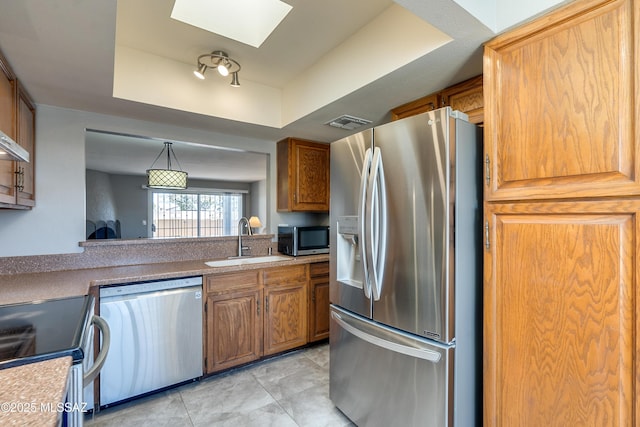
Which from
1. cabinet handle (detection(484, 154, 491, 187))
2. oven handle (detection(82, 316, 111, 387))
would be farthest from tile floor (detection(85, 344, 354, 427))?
cabinet handle (detection(484, 154, 491, 187))

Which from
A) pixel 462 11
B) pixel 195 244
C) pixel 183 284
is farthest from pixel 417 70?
pixel 195 244

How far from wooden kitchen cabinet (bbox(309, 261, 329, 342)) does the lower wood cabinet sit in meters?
0.06

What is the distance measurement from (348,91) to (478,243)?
1294 mm

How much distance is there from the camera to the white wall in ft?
7.04

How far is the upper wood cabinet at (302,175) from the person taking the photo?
3.18 meters

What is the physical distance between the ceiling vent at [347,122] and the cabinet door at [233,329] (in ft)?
5.39

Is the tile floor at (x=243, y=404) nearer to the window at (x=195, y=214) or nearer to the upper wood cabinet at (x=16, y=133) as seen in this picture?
the upper wood cabinet at (x=16, y=133)

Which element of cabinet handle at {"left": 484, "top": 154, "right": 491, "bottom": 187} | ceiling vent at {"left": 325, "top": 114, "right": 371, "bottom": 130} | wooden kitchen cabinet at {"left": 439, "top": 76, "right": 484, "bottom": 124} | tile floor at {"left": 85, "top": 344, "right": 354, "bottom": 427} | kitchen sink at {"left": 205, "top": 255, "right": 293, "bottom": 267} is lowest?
tile floor at {"left": 85, "top": 344, "right": 354, "bottom": 427}

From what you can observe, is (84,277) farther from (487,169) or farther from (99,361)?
(487,169)

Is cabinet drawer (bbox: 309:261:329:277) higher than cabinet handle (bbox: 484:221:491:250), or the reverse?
cabinet handle (bbox: 484:221:491:250)

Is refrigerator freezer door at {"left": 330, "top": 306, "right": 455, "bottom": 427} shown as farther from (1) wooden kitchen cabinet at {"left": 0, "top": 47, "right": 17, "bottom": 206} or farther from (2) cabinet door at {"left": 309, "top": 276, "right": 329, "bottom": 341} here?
(1) wooden kitchen cabinet at {"left": 0, "top": 47, "right": 17, "bottom": 206}

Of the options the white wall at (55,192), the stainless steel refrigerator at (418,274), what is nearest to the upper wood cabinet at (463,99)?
the stainless steel refrigerator at (418,274)

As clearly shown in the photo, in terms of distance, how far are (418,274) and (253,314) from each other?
1642mm

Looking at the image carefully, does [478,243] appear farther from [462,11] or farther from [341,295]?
[462,11]
